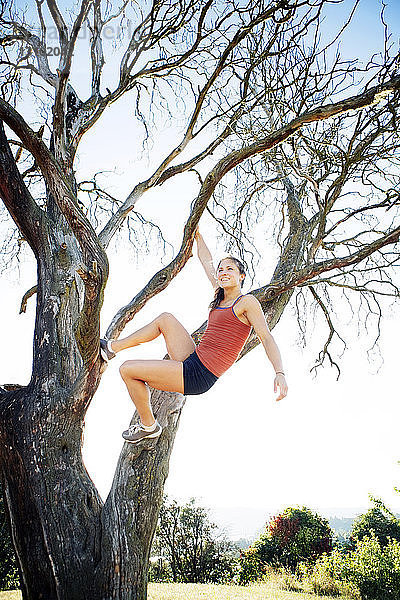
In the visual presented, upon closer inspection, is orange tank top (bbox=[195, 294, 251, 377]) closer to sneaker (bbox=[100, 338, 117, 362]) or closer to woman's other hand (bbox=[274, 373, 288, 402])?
woman's other hand (bbox=[274, 373, 288, 402])

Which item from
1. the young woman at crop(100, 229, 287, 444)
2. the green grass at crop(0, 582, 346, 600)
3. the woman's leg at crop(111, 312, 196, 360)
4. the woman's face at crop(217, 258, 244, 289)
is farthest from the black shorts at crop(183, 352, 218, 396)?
the green grass at crop(0, 582, 346, 600)

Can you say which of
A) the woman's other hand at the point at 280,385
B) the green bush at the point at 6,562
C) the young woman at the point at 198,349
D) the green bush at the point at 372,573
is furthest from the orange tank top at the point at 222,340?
the green bush at the point at 6,562

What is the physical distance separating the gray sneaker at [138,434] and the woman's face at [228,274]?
3.64ft

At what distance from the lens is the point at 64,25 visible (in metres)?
4.38

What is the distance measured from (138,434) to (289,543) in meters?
9.56

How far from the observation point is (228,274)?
3607 mm

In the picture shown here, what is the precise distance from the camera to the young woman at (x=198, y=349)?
10.4 ft

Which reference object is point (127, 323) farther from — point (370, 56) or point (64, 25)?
point (370, 56)

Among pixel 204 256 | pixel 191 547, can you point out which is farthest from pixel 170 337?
pixel 191 547

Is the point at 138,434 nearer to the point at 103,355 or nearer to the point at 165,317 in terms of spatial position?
the point at 103,355

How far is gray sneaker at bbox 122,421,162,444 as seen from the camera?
3.50 m

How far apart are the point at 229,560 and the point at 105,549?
10366 mm

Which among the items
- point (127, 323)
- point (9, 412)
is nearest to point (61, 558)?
point (9, 412)

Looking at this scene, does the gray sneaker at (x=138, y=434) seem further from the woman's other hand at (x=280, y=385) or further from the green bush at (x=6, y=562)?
the green bush at (x=6, y=562)
